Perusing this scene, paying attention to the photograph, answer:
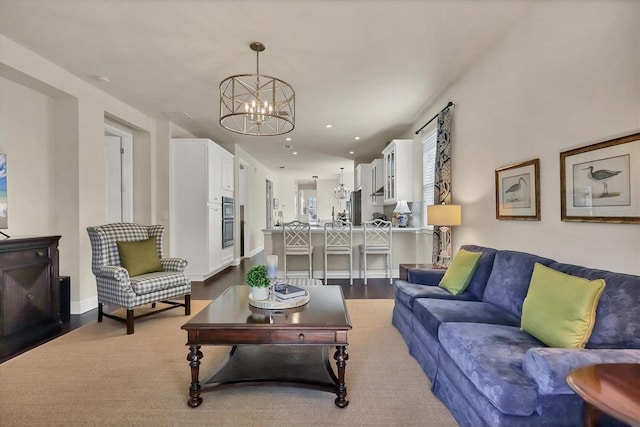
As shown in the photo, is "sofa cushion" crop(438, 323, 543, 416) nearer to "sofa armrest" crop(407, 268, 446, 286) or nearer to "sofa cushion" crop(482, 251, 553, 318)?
"sofa cushion" crop(482, 251, 553, 318)

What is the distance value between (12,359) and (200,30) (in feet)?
10.2

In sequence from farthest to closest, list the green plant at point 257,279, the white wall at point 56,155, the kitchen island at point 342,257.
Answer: the kitchen island at point 342,257, the white wall at point 56,155, the green plant at point 257,279

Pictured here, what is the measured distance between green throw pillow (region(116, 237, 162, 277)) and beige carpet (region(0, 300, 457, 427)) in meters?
0.83

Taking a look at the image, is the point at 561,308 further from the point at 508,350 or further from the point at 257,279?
the point at 257,279

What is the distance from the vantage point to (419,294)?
8.94 feet

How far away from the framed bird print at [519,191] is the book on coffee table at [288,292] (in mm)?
2008

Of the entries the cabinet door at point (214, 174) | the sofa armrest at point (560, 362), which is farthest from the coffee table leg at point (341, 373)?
the cabinet door at point (214, 174)

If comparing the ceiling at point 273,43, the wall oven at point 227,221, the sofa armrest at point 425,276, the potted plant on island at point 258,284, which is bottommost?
the sofa armrest at point 425,276

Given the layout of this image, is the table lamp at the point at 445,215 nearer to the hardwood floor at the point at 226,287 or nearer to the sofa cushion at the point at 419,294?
the sofa cushion at the point at 419,294

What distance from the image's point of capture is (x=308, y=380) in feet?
6.91

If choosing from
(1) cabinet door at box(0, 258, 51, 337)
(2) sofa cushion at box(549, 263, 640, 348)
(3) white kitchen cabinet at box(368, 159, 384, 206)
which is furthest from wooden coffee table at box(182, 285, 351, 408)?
(3) white kitchen cabinet at box(368, 159, 384, 206)

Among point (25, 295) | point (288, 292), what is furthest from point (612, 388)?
point (25, 295)

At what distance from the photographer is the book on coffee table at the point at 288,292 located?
232 cm

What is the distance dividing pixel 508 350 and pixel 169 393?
80.4 inches
